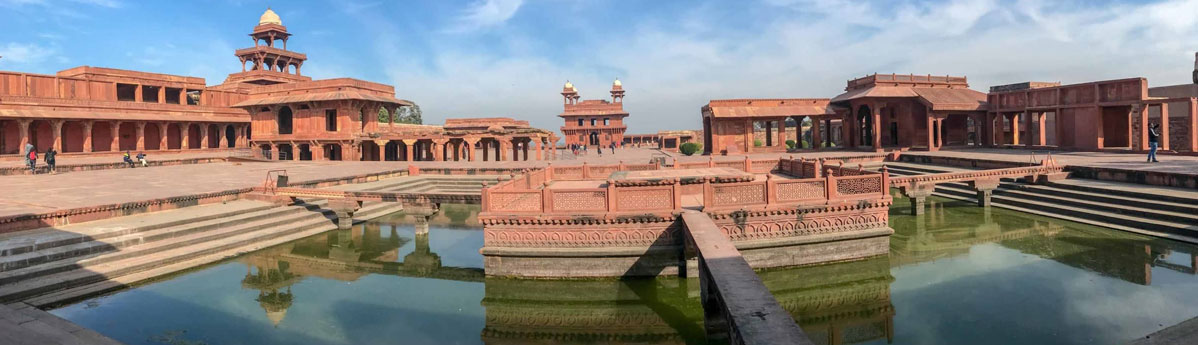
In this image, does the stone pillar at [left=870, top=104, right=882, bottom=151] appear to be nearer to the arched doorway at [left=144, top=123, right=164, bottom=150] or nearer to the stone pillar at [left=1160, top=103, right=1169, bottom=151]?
the stone pillar at [left=1160, top=103, right=1169, bottom=151]

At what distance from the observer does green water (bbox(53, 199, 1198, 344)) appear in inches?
315

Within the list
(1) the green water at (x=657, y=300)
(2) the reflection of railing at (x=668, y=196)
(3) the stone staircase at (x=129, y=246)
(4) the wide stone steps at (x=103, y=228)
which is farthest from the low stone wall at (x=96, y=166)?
(2) the reflection of railing at (x=668, y=196)

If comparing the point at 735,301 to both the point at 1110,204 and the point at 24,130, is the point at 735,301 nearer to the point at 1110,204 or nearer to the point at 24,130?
the point at 1110,204

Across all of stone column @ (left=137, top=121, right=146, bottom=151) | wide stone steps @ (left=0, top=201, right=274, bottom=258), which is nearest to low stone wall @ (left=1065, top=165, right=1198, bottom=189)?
wide stone steps @ (left=0, top=201, right=274, bottom=258)

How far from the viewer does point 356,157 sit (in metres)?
36.8

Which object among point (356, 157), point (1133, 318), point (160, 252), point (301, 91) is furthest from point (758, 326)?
point (301, 91)

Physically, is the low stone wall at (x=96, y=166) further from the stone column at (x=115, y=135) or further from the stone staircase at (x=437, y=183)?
the stone staircase at (x=437, y=183)

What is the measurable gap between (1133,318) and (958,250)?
191 inches

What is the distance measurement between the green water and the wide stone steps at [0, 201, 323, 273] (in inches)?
60.4

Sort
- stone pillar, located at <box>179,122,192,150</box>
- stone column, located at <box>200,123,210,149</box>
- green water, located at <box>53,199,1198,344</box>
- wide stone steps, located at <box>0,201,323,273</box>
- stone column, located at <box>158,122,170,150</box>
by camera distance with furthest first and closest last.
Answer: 1. stone column, located at <box>200,123,210,149</box>
2. stone pillar, located at <box>179,122,192,150</box>
3. stone column, located at <box>158,122,170,150</box>
4. wide stone steps, located at <box>0,201,323,273</box>
5. green water, located at <box>53,199,1198,344</box>

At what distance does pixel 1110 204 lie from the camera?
559 inches

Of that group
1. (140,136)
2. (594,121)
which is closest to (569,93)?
(594,121)

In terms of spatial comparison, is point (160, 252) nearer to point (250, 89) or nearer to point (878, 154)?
point (878, 154)

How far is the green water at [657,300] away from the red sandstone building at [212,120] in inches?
964
